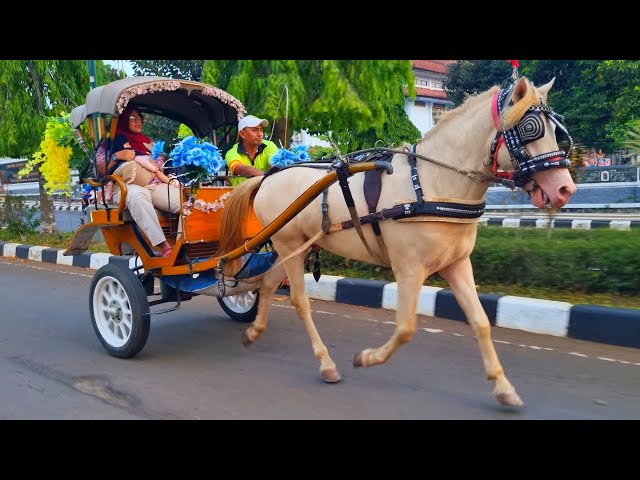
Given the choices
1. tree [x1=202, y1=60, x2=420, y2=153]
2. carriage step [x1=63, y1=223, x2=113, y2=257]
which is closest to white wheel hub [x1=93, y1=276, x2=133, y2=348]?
carriage step [x1=63, y1=223, x2=113, y2=257]

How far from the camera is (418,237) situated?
3.40m

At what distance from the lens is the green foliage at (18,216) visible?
42.6 feet

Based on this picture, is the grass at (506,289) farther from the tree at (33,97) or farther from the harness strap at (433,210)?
the tree at (33,97)

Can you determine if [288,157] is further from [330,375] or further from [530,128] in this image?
[530,128]

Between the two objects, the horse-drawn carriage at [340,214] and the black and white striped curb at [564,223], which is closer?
the horse-drawn carriage at [340,214]

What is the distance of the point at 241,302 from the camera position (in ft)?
18.7

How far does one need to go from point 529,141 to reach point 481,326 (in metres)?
1.10

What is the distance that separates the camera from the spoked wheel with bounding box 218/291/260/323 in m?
5.61

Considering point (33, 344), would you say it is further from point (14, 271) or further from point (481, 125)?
point (14, 271)

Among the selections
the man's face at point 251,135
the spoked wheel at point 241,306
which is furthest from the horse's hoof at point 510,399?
the man's face at point 251,135

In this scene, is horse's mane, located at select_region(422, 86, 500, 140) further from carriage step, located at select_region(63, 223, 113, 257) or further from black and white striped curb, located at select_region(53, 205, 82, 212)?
black and white striped curb, located at select_region(53, 205, 82, 212)

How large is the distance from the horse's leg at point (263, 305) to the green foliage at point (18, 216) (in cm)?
999

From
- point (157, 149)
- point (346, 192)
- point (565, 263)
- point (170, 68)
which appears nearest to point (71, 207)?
point (170, 68)

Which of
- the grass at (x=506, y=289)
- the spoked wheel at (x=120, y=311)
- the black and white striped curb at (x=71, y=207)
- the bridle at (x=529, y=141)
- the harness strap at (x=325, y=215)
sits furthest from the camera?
the black and white striped curb at (x=71, y=207)
